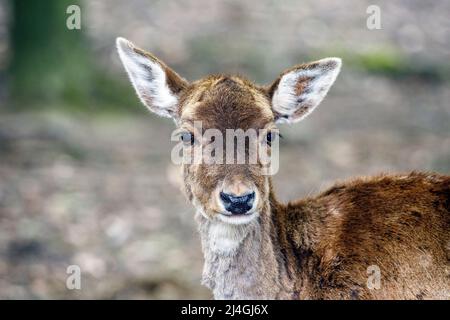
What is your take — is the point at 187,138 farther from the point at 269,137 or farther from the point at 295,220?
the point at 295,220

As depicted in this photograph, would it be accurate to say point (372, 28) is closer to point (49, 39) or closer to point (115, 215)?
point (49, 39)

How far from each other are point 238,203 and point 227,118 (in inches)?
A: 24.8

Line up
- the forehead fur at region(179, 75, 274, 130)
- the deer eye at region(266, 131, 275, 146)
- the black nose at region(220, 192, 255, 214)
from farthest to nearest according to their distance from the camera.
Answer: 1. the deer eye at region(266, 131, 275, 146)
2. the forehead fur at region(179, 75, 274, 130)
3. the black nose at region(220, 192, 255, 214)

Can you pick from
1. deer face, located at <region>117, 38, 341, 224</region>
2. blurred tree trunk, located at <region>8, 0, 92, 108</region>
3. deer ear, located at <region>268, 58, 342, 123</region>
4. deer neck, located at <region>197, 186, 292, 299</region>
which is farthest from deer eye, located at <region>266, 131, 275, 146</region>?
blurred tree trunk, located at <region>8, 0, 92, 108</region>

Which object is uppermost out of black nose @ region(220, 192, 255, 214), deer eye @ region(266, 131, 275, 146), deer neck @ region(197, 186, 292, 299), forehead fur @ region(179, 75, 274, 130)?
forehead fur @ region(179, 75, 274, 130)

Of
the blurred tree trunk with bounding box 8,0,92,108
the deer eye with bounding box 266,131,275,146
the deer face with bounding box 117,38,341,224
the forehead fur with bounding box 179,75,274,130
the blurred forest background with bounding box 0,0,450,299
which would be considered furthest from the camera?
the blurred tree trunk with bounding box 8,0,92,108

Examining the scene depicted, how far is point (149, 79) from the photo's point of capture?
19.4 feet

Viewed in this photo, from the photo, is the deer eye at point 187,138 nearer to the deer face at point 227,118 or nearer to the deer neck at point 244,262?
the deer face at point 227,118

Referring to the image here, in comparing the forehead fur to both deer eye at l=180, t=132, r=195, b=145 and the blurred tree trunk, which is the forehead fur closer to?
deer eye at l=180, t=132, r=195, b=145

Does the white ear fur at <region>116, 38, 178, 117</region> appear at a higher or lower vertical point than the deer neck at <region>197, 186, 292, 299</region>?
higher

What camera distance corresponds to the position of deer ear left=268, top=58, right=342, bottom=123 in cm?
571

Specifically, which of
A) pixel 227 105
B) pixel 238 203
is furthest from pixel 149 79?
pixel 238 203

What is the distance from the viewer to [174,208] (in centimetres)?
964

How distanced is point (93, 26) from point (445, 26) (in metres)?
6.41
